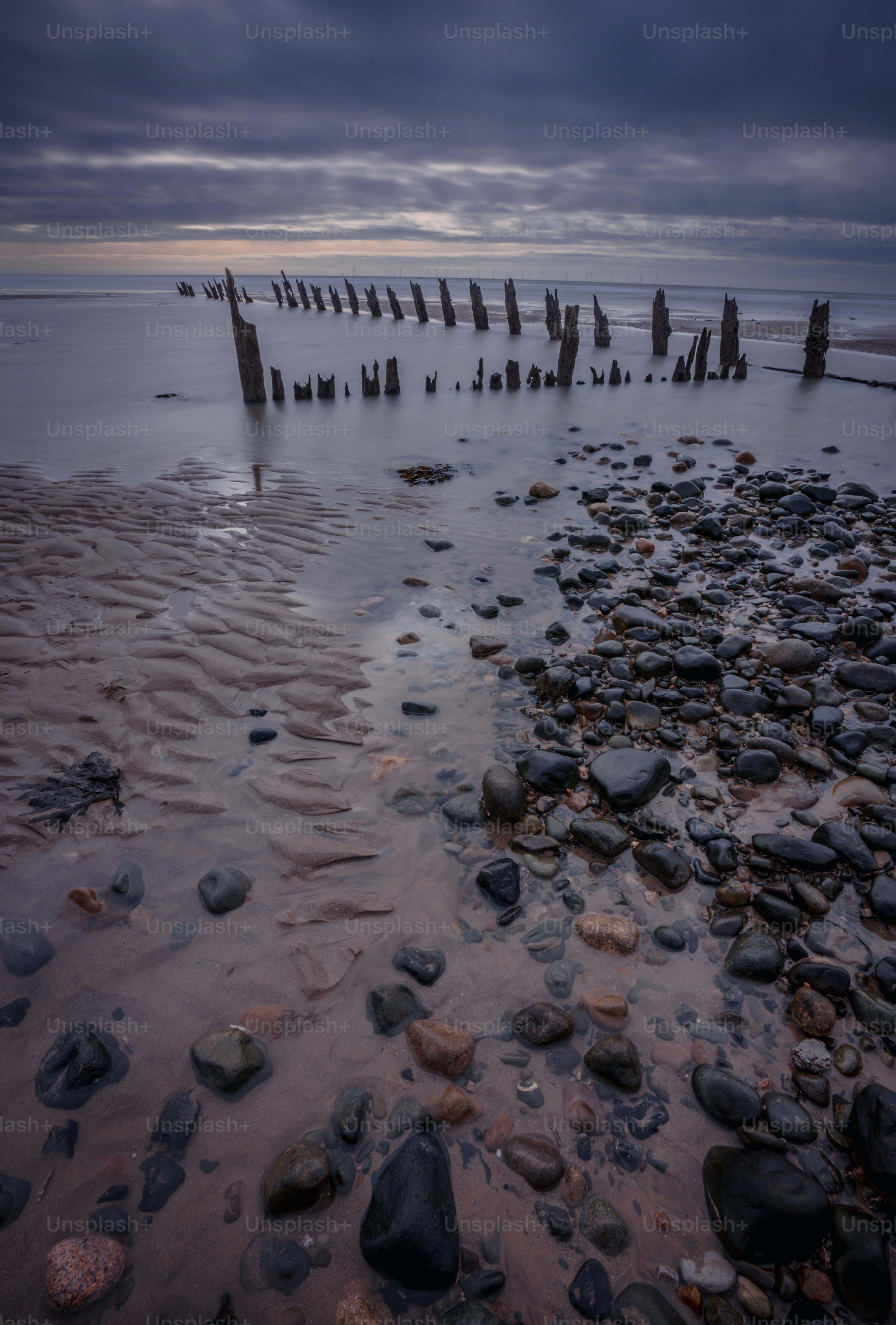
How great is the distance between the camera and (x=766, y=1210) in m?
1.73

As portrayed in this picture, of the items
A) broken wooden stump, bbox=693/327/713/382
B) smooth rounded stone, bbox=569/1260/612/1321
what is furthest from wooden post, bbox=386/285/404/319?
smooth rounded stone, bbox=569/1260/612/1321

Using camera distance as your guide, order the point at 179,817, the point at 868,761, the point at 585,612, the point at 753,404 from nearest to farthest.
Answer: the point at 179,817, the point at 868,761, the point at 585,612, the point at 753,404

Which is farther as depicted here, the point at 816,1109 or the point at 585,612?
the point at 585,612

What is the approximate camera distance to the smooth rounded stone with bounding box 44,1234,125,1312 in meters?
1.59

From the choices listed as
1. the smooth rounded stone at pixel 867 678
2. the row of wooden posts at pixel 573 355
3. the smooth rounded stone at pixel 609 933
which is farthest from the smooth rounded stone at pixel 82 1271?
the row of wooden posts at pixel 573 355

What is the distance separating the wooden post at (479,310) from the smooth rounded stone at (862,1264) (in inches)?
1141

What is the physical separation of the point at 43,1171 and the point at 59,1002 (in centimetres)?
57

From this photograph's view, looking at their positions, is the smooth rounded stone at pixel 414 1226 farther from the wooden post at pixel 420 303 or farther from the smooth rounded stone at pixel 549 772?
the wooden post at pixel 420 303

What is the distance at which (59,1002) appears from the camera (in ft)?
7.49

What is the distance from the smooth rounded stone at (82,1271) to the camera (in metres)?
1.59

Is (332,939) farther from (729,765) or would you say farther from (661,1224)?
(729,765)

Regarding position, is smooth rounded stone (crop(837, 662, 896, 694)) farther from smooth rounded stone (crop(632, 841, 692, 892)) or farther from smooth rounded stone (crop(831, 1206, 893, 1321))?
smooth rounded stone (crop(831, 1206, 893, 1321))

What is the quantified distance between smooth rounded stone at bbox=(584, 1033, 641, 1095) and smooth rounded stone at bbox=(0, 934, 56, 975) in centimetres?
219

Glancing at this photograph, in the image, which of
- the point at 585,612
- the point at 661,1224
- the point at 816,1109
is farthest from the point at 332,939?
the point at 585,612
